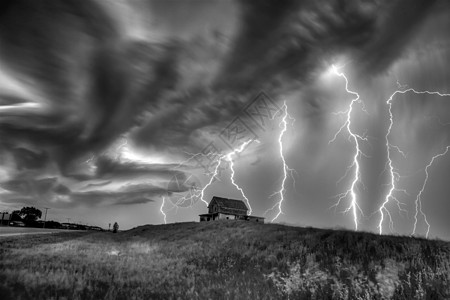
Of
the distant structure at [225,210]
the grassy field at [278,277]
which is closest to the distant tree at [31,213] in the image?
the distant structure at [225,210]

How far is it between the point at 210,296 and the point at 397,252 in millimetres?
8318

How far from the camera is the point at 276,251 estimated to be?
615 inches

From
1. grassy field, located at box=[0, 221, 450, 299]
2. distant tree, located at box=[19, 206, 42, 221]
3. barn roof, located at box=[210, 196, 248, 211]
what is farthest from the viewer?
distant tree, located at box=[19, 206, 42, 221]

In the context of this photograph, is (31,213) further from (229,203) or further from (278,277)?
→ (278,277)

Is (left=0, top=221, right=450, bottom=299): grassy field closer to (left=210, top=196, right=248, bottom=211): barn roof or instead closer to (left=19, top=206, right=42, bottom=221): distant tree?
(left=210, top=196, right=248, bottom=211): barn roof

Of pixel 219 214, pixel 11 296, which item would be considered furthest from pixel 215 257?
pixel 219 214

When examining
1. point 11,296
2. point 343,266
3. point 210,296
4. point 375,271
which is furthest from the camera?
point 343,266

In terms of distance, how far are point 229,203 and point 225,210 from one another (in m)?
2.64

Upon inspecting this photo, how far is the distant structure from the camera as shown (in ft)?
213

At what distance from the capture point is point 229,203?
6762cm

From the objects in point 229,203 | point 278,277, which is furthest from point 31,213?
point 278,277

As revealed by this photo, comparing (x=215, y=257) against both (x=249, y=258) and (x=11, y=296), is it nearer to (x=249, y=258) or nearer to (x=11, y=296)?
(x=249, y=258)

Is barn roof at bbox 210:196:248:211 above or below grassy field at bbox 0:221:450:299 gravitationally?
above

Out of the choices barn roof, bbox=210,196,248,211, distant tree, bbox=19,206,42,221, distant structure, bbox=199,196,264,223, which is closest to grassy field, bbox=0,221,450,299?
distant structure, bbox=199,196,264,223
